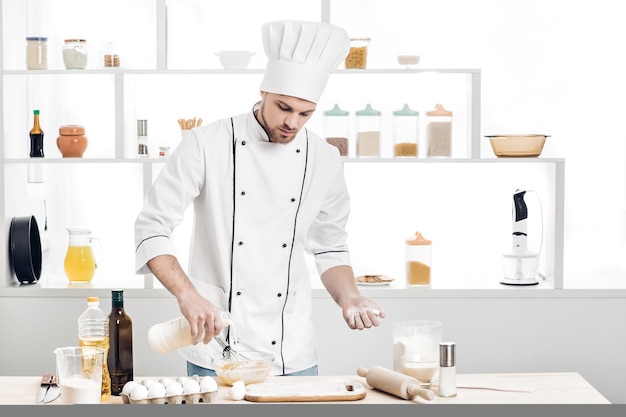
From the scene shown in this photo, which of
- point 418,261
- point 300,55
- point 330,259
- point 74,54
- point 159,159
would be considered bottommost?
point 418,261

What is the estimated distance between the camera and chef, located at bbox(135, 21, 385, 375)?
2.32 meters

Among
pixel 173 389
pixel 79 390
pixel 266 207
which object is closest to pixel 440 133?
pixel 266 207

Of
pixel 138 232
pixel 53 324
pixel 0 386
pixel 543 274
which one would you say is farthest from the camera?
pixel 543 274

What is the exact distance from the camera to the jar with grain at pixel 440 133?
3.53m

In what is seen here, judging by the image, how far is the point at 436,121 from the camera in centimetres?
354

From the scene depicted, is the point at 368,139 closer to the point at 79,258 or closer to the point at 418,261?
the point at 418,261

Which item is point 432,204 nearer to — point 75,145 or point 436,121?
point 436,121

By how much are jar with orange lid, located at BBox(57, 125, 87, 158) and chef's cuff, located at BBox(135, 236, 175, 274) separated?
1.49 meters

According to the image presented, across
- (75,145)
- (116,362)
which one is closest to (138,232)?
(116,362)

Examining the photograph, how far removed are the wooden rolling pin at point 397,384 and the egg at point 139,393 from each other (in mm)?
536

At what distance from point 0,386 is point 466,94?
2419 millimetres

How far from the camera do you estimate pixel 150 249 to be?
7.10 ft

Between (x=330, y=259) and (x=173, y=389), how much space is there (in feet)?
2.82

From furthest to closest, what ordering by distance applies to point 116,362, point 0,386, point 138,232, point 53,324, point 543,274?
1. point 543,274
2. point 53,324
3. point 138,232
4. point 0,386
5. point 116,362
